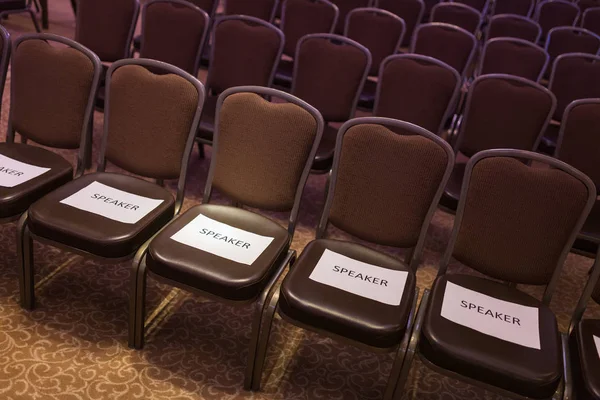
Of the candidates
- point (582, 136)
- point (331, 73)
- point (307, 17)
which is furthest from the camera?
point (307, 17)

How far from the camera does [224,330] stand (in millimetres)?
2436

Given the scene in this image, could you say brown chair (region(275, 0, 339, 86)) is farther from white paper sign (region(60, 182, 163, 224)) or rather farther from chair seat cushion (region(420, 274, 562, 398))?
chair seat cushion (region(420, 274, 562, 398))

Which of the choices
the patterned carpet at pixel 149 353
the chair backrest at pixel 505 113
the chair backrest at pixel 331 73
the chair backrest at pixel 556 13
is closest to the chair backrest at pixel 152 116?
the patterned carpet at pixel 149 353

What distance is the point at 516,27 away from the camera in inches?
191

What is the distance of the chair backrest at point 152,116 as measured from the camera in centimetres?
240

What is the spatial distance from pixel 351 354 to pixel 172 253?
916mm

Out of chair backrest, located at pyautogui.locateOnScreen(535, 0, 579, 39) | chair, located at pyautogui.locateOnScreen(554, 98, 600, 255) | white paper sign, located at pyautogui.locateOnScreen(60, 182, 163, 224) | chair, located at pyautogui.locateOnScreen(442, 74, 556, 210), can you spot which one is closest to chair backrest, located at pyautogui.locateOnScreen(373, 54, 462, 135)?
chair, located at pyautogui.locateOnScreen(442, 74, 556, 210)

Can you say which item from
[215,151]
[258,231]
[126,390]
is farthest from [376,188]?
[126,390]

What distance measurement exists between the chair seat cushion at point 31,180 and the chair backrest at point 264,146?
0.66m

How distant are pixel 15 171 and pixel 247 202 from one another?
0.99 m

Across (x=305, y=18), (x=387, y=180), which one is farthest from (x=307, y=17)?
(x=387, y=180)

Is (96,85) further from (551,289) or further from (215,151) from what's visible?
(551,289)

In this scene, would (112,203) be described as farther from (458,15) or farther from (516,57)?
(458,15)

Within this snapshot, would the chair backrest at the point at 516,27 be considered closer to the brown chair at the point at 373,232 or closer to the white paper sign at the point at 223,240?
the brown chair at the point at 373,232
